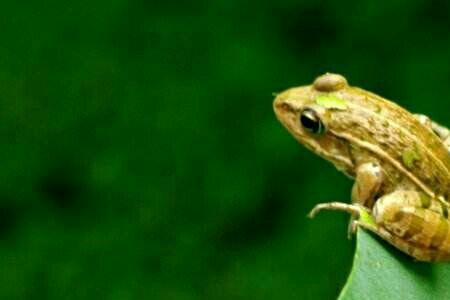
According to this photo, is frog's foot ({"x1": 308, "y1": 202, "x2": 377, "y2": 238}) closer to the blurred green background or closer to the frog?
the frog

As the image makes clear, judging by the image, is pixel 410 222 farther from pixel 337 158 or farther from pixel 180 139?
pixel 180 139

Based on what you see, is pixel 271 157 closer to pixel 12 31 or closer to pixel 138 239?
pixel 138 239

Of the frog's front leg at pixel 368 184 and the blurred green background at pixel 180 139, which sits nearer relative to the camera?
the frog's front leg at pixel 368 184

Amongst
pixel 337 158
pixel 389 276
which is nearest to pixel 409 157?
pixel 337 158

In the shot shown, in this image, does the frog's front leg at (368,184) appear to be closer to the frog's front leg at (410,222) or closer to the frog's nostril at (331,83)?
the frog's front leg at (410,222)


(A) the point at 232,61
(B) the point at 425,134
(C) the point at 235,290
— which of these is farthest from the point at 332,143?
(A) the point at 232,61

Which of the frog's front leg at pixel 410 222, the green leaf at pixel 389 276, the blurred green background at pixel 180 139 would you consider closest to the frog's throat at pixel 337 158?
the frog's front leg at pixel 410 222
